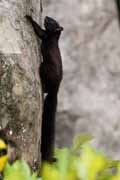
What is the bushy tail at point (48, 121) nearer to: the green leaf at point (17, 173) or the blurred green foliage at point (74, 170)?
the blurred green foliage at point (74, 170)

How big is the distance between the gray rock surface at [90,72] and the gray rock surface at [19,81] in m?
3.60

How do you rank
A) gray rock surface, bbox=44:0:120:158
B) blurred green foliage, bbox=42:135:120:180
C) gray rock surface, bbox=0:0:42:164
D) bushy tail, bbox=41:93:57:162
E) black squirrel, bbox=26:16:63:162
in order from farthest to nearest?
gray rock surface, bbox=44:0:120:158 < bushy tail, bbox=41:93:57:162 < black squirrel, bbox=26:16:63:162 < gray rock surface, bbox=0:0:42:164 < blurred green foliage, bbox=42:135:120:180

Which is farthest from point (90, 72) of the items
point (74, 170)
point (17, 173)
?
point (17, 173)

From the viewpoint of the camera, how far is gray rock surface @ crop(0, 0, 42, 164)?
2842 mm

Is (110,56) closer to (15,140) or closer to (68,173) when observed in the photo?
(15,140)

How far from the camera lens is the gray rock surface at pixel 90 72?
677cm

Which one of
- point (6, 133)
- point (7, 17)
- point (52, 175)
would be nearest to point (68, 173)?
point (52, 175)

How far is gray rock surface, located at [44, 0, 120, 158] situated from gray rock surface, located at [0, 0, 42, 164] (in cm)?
360

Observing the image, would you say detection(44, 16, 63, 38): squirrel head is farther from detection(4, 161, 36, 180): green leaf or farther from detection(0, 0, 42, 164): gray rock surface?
detection(4, 161, 36, 180): green leaf

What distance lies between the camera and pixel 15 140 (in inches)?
114

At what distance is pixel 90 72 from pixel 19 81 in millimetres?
4035

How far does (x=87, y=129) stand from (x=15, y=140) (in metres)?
3.93

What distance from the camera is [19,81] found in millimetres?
2902

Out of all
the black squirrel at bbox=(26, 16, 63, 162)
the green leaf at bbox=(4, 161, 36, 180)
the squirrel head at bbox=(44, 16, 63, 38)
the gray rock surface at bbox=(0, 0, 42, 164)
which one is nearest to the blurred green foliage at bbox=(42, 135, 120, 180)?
the green leaf at bbox=(4, 161, 36, 180)
